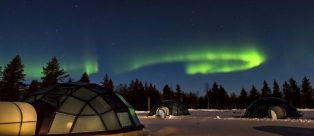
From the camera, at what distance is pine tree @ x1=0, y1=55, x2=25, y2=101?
54.8 metres

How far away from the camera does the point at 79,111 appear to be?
409 inches

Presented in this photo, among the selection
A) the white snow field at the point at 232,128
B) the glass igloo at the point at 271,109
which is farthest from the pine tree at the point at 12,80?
the glass igloo at the point at 271,109

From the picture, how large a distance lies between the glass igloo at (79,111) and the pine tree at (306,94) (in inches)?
3876

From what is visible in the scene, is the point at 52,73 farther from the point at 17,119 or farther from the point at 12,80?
the point at 17,119

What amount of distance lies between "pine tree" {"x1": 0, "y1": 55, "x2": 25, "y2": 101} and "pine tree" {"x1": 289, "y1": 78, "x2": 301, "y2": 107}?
8941 cm

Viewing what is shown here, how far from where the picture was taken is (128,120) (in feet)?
39.8

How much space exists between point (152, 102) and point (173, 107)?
2174 inches

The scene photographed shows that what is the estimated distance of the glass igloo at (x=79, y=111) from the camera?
388 inches

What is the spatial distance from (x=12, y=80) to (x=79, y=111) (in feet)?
178

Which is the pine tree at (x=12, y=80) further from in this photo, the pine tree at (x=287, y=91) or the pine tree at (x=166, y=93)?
the pine tree at (x=287, y=91)

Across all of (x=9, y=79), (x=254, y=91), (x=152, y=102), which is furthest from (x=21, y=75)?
(x=254, y=91)

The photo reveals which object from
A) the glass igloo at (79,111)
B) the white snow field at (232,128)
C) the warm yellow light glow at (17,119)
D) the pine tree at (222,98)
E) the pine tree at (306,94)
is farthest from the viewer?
the pine tree at (222,98)

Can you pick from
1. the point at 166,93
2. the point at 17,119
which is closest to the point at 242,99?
the point at 166,93

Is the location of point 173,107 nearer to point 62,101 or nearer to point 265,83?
point 62,101
